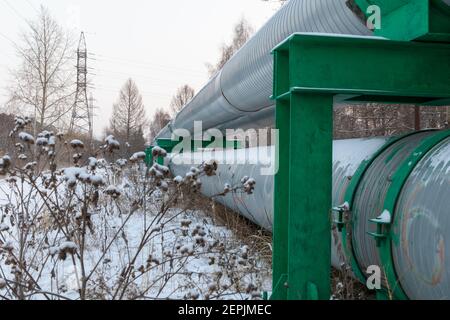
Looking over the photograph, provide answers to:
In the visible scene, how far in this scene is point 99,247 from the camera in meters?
4.43

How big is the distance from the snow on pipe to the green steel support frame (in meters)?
0.34

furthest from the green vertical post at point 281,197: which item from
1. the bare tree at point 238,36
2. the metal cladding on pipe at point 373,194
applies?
the bare tree at point 238,36

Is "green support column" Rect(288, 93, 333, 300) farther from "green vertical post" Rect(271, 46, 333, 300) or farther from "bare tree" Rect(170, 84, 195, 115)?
"bare tree" Rect(170, 84, 195, 115)

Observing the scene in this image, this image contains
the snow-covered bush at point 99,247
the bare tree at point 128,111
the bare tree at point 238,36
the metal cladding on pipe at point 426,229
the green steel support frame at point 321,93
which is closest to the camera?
the metal cladding on pipe at point 426,229

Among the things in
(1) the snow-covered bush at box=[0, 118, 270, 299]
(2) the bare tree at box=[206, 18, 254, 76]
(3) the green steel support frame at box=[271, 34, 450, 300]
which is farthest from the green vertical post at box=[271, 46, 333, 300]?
(2) the bare tree at box=[206, 18, 254, 76]

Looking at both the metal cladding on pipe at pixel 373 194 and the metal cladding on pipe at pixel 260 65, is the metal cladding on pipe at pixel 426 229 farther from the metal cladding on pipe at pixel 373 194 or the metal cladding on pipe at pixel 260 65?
the metal cladding on pipe at pixel 260 65

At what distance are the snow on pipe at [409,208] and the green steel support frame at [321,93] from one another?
337 millimetres

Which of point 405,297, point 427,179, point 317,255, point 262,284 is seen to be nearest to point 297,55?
point 427,179

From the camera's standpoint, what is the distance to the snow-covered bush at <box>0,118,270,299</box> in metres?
2.06

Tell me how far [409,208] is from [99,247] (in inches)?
137

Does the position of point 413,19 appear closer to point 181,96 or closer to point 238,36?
point 238,36

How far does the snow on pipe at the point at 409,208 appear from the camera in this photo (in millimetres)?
1646

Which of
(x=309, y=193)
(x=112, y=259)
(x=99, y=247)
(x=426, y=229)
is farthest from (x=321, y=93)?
(x=99, y=247)

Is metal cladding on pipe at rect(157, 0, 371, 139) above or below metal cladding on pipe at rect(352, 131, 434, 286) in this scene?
above
